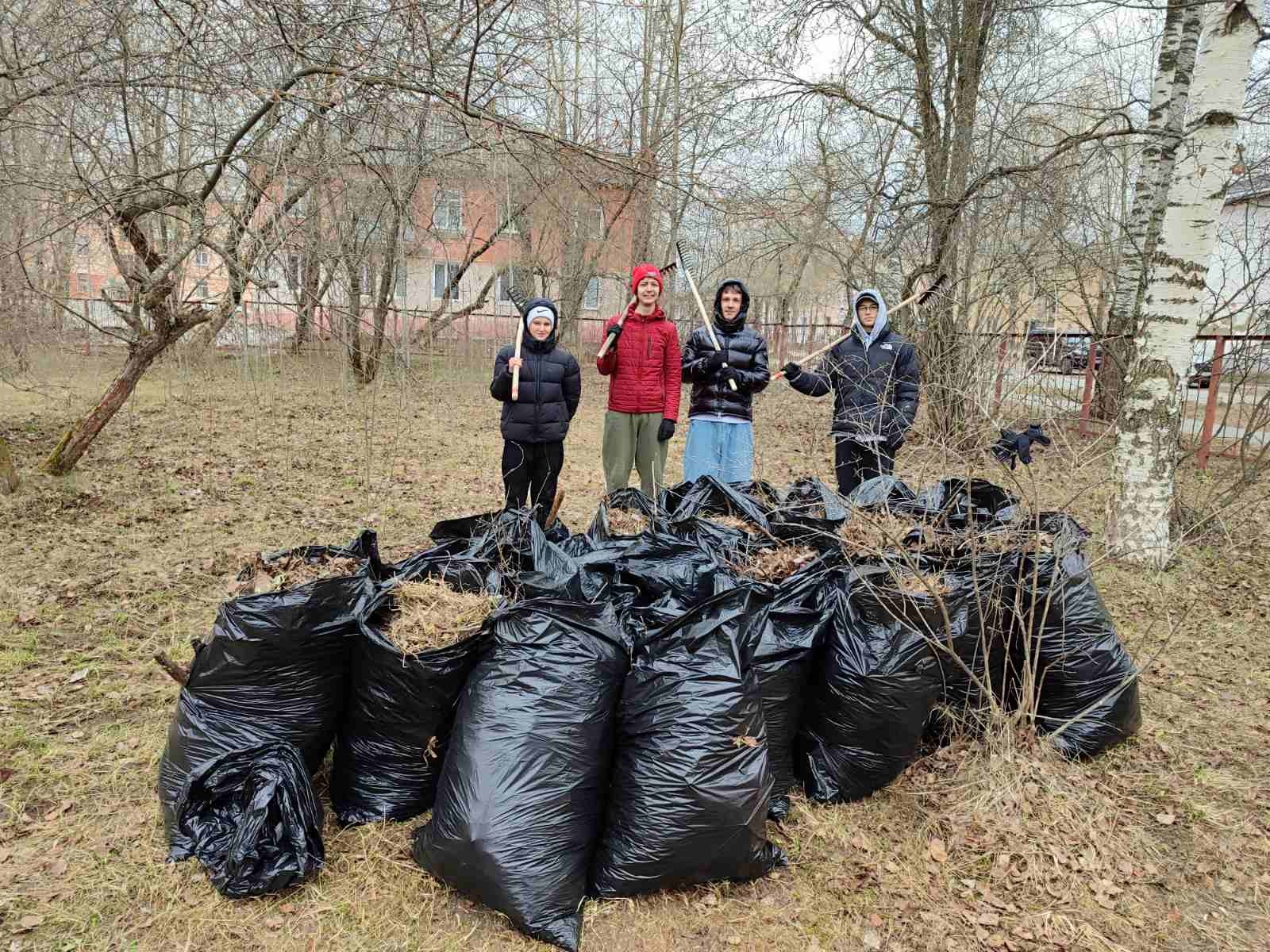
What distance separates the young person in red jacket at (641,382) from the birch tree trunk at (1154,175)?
2.26 meters

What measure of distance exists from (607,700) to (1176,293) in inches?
152

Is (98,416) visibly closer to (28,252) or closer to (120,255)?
(120,255)

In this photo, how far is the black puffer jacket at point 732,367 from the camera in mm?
4250

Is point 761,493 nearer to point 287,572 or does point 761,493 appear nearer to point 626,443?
point 626,443

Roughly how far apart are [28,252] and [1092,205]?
10358 mm

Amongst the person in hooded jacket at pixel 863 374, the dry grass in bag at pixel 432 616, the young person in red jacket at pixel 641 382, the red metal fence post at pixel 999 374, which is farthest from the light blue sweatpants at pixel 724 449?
the dry grass in bag at pixel 432 616

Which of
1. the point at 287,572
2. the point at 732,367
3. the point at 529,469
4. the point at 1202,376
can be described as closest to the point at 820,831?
the point at 287,572

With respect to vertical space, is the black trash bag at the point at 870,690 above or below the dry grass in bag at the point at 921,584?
below

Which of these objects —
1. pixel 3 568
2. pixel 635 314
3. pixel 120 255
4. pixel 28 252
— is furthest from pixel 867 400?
pixel 28 252

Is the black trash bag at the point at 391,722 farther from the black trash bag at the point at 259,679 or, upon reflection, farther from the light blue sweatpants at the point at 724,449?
the light blue sweatpants at the point at 724,449

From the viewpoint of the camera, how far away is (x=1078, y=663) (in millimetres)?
2512

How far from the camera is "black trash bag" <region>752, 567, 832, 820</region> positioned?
226 centimetres

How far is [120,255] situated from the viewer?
5.36m

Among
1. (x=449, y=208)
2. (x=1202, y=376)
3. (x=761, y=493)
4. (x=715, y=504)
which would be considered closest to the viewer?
(x=715, y=504)
